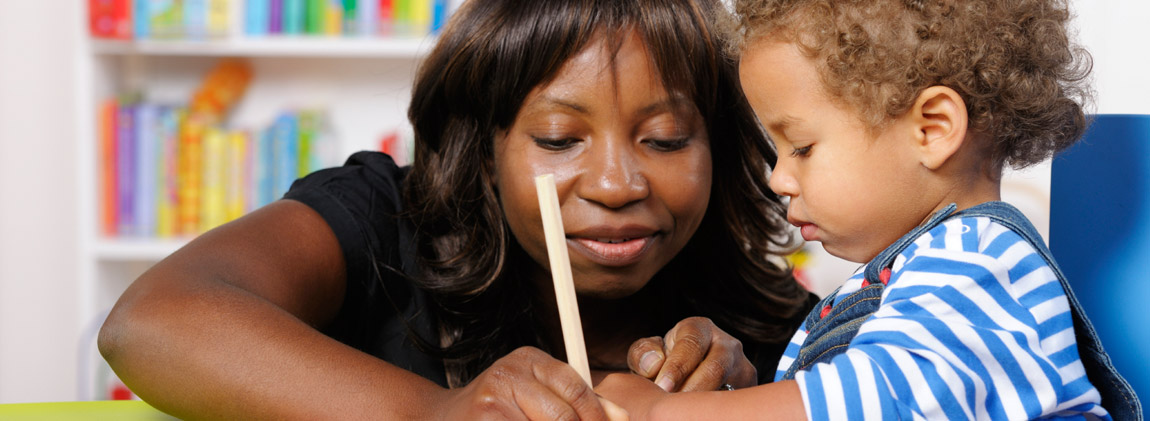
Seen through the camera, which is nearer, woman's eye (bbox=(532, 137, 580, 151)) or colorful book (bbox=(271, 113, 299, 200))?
woman's eye (bbox=(532, 137, 580, 151))

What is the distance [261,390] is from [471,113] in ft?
1.44

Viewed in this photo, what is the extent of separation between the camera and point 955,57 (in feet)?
2.38

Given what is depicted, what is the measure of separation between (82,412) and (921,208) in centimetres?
66

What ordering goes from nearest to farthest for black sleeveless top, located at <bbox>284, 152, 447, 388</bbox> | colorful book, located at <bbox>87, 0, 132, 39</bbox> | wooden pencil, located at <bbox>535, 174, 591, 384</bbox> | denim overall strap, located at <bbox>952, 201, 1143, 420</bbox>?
wooden pencil, located at <bbox>535, 174, 591, 384</bbox>, denim overall strap, located at <bbox>952, 201, 1143, 420</bbox>, black sleeveless top, located at <bbox>284, 152, 447, 388</bbox>, colorful book, located at <bbox>87, 0, 132, 39</bbox>

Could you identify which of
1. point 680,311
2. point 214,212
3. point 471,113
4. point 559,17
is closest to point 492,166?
point 471,113

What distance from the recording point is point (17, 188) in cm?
250

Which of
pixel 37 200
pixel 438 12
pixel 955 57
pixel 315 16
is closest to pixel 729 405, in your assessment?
pixel 955 57

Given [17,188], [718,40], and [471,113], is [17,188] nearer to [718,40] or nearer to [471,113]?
[471,113]

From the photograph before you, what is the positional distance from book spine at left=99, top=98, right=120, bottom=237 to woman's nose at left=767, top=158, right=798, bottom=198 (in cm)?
192

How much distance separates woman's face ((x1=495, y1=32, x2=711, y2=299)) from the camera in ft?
3.20

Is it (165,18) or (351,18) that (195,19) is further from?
(351,18)

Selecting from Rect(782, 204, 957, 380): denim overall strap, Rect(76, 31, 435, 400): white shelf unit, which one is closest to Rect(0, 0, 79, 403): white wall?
Rect(76, 31, 435, 400): white shelf unit

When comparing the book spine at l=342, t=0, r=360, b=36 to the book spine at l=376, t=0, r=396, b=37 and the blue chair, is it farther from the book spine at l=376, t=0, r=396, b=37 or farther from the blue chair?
the blue chair

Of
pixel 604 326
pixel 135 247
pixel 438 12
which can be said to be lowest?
pixel 135 247
